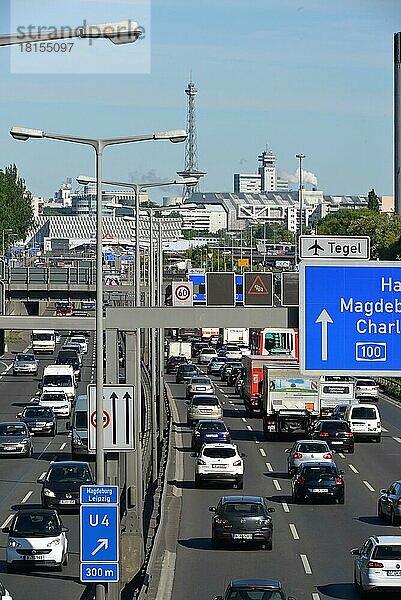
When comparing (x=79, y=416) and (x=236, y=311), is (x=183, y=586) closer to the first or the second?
(x=236, y=311)

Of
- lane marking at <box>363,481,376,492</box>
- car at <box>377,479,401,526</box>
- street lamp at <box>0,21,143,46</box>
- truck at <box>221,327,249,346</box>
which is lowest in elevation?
lane marking at <box>363,481,376,492</box>

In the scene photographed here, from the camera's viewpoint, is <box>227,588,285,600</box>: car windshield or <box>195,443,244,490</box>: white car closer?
<box>227,588,285,600</box>: car windshield

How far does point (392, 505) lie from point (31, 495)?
11874 millimetres

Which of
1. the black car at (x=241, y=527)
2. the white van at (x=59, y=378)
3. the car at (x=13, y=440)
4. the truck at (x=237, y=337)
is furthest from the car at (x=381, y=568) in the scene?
the truck at (x=237, y=337)

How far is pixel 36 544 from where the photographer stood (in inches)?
1186

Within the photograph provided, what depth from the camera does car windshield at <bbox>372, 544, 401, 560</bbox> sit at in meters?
26.5

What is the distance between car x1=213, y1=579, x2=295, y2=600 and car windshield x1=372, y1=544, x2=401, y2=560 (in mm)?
4220

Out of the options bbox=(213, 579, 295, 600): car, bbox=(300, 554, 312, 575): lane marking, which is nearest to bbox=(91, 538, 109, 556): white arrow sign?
bbox=(213, 579, 295, 600): car

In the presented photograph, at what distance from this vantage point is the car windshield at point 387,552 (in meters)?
26.5

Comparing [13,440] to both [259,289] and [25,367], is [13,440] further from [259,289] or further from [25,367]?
[25,367]

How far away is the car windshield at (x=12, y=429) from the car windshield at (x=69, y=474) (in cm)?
1373

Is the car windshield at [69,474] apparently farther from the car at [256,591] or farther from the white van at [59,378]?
the white van at [59,378]

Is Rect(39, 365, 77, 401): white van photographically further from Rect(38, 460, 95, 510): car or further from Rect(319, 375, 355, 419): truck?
Rect(38, 460, 95, 510): car

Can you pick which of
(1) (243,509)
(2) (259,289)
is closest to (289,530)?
(1) (243,509)
